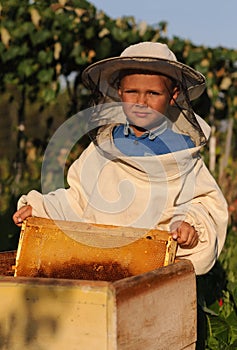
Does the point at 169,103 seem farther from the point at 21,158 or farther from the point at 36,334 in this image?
the point at 21,158

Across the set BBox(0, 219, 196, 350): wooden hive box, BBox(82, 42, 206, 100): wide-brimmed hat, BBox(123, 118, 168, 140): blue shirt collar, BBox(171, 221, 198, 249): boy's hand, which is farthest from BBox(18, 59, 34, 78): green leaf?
BBox(0, 219, 196, 350): wooden hive box

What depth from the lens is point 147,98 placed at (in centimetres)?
315

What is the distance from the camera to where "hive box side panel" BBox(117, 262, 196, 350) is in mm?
2221

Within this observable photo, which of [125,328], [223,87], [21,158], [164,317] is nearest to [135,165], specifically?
[164,317]

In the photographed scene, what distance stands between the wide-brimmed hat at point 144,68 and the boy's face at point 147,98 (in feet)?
0.15

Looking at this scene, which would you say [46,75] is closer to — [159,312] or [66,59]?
[66,59]

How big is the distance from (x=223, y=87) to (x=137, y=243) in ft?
19.8

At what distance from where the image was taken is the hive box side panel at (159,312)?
2.22m

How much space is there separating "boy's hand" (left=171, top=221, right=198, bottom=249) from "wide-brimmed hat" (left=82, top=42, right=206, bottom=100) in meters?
0.62

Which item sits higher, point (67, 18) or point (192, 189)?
point (67, 18)

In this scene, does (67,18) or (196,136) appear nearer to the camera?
(196,136)

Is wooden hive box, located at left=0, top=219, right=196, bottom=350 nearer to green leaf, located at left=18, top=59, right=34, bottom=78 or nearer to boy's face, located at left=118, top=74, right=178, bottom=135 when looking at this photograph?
boy's face, located at left=118, top=74, right=178, bottom=135

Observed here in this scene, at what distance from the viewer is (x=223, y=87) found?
861 cm

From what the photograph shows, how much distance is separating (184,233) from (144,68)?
31.2 inches
